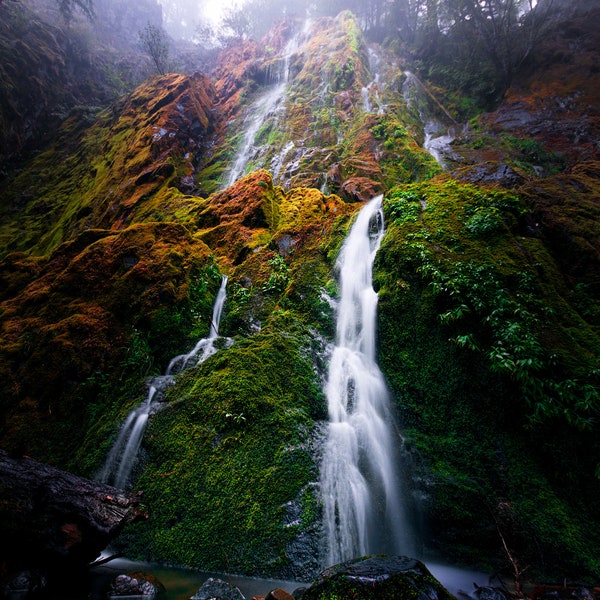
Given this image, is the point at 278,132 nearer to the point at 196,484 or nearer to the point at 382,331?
the point at 382,331

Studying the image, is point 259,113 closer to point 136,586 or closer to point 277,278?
point 277,278

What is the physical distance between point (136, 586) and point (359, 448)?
338 cm

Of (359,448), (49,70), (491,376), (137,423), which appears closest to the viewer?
(491,376)

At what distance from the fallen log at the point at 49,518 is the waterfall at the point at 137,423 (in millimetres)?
1399

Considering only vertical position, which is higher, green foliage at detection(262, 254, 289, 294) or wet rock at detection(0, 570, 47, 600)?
green foliage at detection(262, 254, 289, 294)

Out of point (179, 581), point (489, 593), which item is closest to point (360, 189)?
point (489, 593)

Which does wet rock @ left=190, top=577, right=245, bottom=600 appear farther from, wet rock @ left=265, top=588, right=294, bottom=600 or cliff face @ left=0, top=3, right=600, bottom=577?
wet rock @ left=265, top=588, right=294, bottom=600

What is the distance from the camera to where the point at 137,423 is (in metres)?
5.58

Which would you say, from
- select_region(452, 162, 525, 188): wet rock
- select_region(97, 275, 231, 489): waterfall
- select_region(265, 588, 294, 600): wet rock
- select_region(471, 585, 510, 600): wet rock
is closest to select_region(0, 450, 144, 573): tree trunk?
select_region(97, 275, 231, 489): waterfall

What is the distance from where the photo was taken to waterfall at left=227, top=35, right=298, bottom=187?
62.7ft

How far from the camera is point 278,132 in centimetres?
1992

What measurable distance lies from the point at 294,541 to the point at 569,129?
2076cm

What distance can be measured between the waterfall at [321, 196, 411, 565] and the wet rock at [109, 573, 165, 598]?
2105 mm

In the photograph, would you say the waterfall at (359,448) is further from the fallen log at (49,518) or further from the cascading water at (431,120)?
the cascading water at (431,120)
